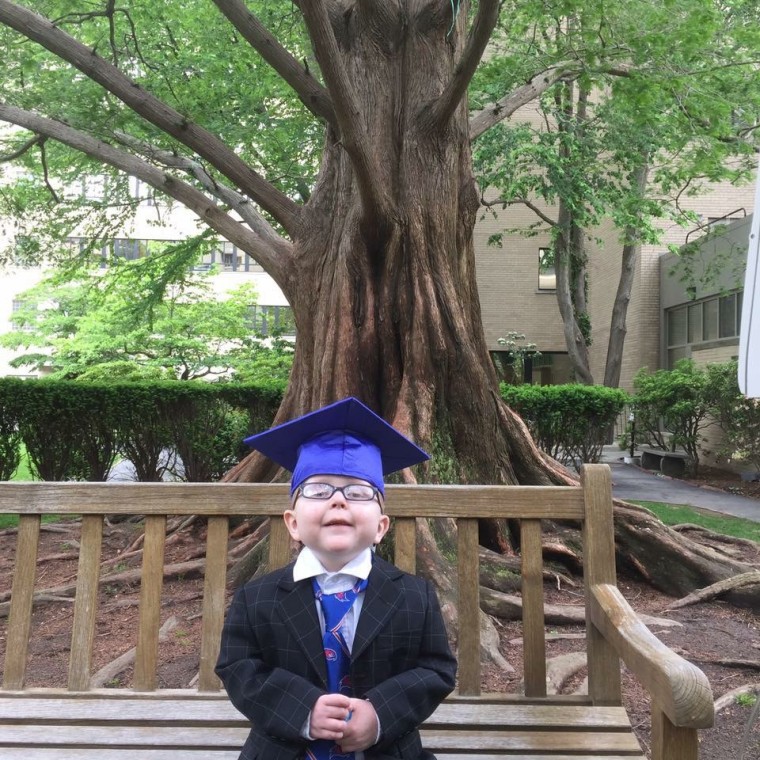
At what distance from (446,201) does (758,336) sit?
408 cm

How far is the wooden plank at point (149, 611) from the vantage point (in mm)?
2592

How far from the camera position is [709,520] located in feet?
29.7

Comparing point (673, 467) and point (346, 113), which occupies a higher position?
point (346, 113)

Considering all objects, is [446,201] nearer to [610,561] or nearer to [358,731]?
[610,561]

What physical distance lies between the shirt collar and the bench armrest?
729mm

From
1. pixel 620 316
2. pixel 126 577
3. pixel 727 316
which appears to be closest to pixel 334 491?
pixel 126 577

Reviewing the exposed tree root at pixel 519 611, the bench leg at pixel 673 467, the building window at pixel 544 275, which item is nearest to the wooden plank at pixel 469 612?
the exposed tree root at pixel 519 611

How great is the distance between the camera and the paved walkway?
10.4 m

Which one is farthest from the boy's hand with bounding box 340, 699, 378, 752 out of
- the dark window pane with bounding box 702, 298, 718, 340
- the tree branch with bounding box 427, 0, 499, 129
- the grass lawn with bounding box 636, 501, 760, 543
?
the dark window pane with bounding box 702, 298, 718, 340

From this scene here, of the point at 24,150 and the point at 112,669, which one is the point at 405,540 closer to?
the point at 112,669

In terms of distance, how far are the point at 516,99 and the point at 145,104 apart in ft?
13.8

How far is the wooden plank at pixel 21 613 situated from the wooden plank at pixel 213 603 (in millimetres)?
577

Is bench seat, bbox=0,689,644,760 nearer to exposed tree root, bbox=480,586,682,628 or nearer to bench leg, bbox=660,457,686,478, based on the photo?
exposed tree root, bbox=480,586,682,628

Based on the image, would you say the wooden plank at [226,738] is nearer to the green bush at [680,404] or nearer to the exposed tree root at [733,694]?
the exposed tree root at [733,694]
